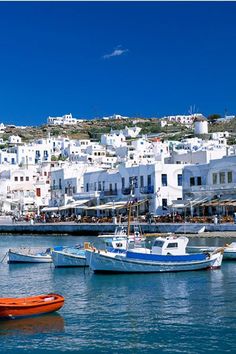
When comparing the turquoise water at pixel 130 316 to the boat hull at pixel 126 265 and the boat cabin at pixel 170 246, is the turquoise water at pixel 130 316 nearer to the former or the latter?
the boat hull at pixel 126 265

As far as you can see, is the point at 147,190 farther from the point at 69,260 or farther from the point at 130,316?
the point at 130,316

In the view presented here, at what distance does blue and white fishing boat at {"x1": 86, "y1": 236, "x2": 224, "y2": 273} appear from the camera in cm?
3105

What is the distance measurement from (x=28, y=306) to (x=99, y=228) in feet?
132

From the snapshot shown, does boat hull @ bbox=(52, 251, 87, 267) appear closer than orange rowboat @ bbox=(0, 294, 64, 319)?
No

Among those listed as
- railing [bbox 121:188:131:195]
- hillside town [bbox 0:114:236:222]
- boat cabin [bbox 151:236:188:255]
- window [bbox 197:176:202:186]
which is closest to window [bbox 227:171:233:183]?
hillside town [bbox 0:114:236:222]

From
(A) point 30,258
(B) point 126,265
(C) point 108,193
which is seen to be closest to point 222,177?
(C) point 108,193

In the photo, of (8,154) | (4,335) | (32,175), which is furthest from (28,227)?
(8,154)

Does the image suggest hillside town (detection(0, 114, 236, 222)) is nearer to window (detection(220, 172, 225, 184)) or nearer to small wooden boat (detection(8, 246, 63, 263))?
window (detection(220, 172, 225, 184))

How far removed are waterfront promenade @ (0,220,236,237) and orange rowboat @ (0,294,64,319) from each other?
3046 cm

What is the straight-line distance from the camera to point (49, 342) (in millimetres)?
17641

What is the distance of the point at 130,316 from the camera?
68.0ft

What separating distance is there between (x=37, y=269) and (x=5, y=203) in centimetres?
6097

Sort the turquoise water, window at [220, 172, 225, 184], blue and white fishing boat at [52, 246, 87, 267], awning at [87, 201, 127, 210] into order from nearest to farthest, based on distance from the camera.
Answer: the turquoise water < blue and white fishing boat at [52, 246, 87, 267] < window at [220, 172, 225, 184] < awning at [87, 201, 127, 210]

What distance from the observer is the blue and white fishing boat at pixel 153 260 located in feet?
102
